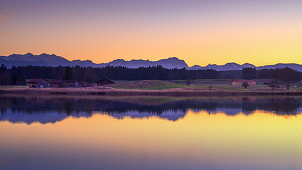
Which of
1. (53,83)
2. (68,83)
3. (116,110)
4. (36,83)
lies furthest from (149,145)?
(36,83)


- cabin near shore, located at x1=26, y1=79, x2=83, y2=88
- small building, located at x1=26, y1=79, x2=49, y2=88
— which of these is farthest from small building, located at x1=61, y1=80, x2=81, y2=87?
small building, located at x1=26, y1=79, x2=49, y2=88

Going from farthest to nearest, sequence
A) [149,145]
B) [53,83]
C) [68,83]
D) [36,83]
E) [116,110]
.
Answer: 1. [68,83]
2. [53,83]
3. [36,83]
4. [116,110]
5. [149,145]

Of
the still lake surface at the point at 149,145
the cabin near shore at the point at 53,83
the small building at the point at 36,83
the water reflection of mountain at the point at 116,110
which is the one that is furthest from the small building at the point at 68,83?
the still lake surface at the point at 149,145

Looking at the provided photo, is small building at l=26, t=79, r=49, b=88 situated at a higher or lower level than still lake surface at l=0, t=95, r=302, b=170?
higher

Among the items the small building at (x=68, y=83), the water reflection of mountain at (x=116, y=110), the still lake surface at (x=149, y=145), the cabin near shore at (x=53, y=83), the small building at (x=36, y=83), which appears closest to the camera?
the still lake surface at (x=149, y=145)

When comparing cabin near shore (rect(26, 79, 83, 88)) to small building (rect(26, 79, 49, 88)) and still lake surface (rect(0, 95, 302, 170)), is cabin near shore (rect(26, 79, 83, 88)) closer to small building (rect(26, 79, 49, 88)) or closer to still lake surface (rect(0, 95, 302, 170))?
small building (rect(26, 79, 49, 88))

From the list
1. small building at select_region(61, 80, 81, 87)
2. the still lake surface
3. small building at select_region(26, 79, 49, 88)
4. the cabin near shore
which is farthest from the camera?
small building at select_region(61, 80, 81, 87)

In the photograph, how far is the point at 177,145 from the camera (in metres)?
18.4

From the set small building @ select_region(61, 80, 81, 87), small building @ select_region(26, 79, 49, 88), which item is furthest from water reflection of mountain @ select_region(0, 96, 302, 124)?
small building @ select_region(26, 79, 49, 88)

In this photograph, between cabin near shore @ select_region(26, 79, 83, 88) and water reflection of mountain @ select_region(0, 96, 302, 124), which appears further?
cabin near shore @ select_region(26, 79, 83, 88)

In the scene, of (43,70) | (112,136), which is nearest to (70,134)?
(112,136)

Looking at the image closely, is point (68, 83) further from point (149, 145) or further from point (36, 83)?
point (149, 145)

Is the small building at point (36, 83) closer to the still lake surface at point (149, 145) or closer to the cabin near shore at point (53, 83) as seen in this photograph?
the cabin near shore at point (53, 83)

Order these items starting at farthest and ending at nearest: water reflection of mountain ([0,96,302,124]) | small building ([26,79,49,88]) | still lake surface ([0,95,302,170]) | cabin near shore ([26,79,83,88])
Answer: cabin near shore ([26,79,83,88]) < small building ([26,79,49,88]) < water reflection of mountain ([0,96,302,124]) < still lake surface ([0,95,302,170])
